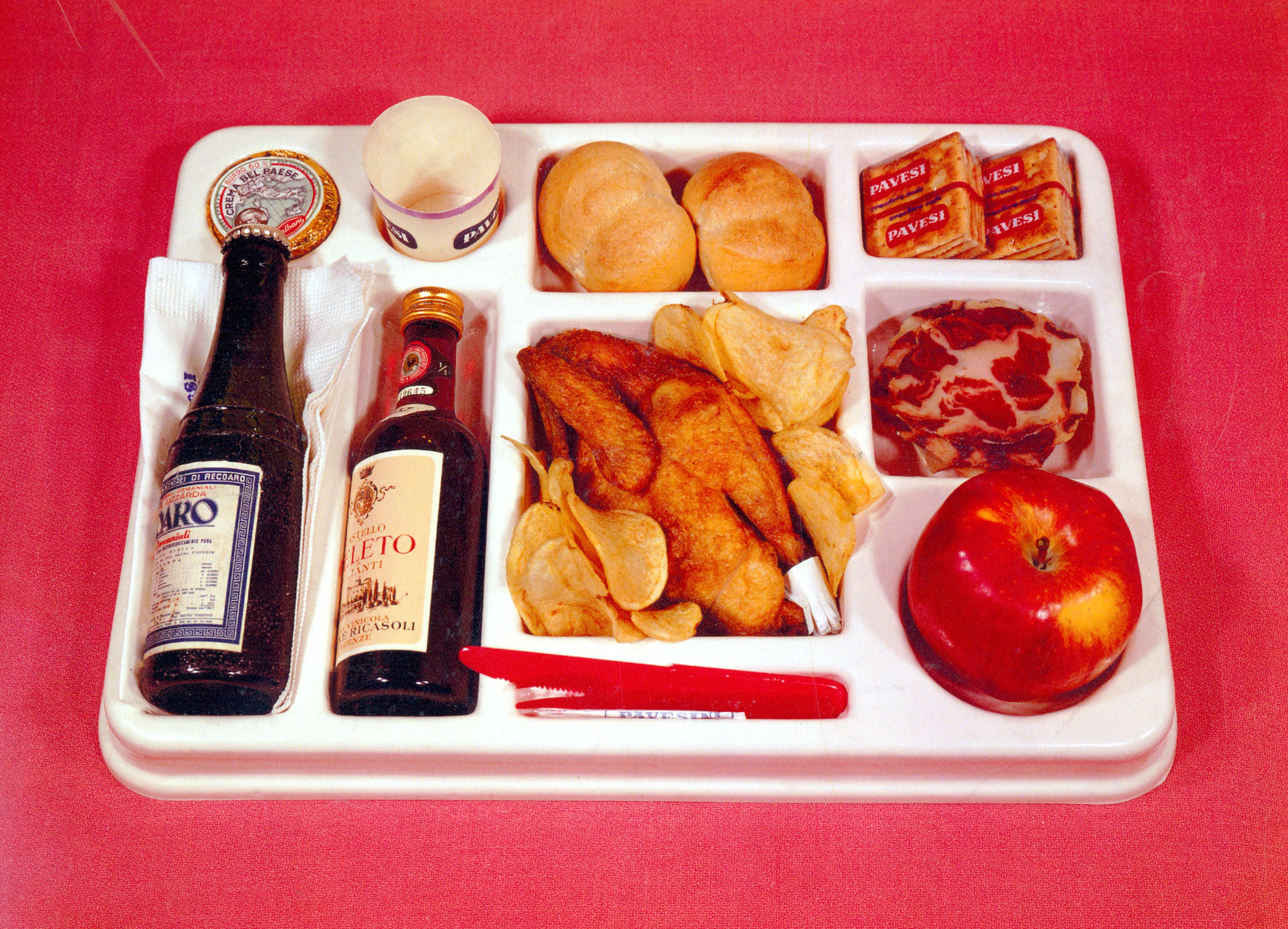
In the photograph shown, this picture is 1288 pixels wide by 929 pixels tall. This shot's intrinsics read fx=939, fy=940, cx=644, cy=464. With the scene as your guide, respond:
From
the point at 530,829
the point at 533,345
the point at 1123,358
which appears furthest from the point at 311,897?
the point at 1123,358

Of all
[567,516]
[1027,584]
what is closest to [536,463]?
[567,516]

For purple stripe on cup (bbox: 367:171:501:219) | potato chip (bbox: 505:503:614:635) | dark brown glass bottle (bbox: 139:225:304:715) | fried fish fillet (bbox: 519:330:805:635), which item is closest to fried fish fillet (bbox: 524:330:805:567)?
fried fish fillet (bbox: 519:330:805:635)

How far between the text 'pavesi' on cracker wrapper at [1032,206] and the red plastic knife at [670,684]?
727 mm

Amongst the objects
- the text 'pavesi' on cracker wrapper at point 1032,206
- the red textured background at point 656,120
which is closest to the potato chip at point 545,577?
the red textured background at point 656,120

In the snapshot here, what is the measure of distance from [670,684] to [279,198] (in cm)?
93

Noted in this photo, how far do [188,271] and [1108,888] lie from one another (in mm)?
1459

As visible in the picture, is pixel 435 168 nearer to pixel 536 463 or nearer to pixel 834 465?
pixel 536 463

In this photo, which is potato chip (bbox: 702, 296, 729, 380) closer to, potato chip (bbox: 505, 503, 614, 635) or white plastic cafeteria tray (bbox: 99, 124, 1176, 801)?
white plastic cafeteria tray (bbox: 99, 124, 1176, 801)

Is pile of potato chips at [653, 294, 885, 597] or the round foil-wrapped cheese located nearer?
pile of potato chips at [653, 294, 885, 597]

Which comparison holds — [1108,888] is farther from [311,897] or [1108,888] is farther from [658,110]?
[658,110]

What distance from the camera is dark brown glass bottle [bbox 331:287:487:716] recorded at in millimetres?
1095

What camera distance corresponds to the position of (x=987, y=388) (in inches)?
52.1

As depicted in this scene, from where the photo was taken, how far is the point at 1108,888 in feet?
3.87

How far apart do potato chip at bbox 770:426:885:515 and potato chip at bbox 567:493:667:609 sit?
0.74 ft
